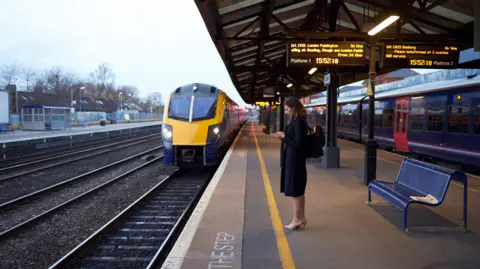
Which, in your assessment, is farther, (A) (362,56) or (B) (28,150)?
(B) (28,150)

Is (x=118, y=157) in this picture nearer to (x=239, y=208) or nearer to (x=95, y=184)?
(x=95, y=184)

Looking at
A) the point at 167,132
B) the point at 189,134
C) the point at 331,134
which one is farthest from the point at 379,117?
the point at 167,132

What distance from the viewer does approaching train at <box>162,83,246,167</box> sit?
12344mm

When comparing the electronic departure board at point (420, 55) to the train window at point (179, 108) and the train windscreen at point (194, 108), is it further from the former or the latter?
the train window at point (179, 108)

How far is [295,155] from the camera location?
5008 mm

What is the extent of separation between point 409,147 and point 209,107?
762cm

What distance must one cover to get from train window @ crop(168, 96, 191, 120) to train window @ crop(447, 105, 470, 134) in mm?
7939

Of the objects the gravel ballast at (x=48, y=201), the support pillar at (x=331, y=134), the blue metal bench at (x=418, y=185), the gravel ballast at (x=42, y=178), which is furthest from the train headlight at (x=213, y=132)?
the blue metal bench at (x=418, y=185)

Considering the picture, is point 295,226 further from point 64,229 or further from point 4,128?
point 4,128

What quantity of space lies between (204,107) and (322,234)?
846 centimetres

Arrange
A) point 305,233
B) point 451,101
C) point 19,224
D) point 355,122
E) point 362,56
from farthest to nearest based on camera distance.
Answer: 1. point 355,122
2. point 451,101
3. point 362,56
4. point 19,224
5. point 305,233

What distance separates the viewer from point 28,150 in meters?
21.3

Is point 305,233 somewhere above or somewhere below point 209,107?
below

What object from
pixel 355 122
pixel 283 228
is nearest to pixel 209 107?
pixel 283 228
